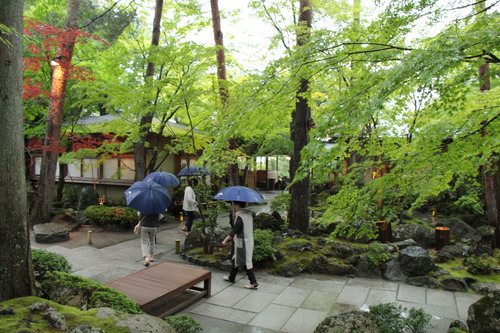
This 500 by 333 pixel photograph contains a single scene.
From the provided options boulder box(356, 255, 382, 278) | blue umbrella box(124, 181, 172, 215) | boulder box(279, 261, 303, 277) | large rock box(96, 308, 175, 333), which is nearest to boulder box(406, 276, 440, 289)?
boulder box(356, 255, 382, 278)

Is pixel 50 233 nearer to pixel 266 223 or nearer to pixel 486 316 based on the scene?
pixel 266 223

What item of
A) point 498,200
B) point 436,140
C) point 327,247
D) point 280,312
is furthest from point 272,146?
point 436,140

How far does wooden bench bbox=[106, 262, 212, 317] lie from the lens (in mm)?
5047

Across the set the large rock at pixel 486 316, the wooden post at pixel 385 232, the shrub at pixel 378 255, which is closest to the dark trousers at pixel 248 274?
the shrub at pixel 378 255

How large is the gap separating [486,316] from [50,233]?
443 inches

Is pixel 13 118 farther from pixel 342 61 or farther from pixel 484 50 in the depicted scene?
pixel 484 50

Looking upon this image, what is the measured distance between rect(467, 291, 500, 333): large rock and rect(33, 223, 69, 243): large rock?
1095 centimetres

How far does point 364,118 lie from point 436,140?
169 centimetres

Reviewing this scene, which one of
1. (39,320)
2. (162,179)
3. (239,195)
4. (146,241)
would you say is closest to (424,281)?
(239,195)

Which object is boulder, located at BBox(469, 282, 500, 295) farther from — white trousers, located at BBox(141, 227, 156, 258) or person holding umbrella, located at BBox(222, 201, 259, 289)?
white trousers, located at BBox(141, 227, 156, 258)

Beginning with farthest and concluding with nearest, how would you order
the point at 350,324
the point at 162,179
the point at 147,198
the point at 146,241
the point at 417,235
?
the point at 162,179, the point at 417,235, the point at 146,241, the point at 147,198, the point at 350,324

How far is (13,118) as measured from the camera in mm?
4168

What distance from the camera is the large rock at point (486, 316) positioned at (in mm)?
4098

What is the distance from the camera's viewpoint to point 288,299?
20.9 feet
